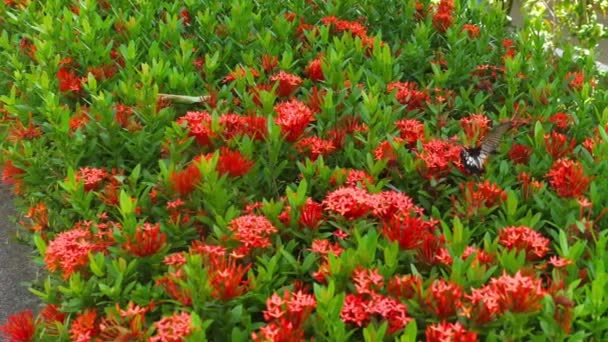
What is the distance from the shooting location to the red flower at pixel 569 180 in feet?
7.61

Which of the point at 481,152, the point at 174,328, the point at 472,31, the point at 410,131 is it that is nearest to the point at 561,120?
the point at 481,152

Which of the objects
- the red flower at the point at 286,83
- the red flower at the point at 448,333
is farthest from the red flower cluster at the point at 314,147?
the red flower at the point at 448,333

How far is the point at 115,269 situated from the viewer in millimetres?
1997

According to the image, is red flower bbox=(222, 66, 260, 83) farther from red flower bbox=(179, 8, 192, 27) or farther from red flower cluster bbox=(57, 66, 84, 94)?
red flower bbox=(179, 8, 192, 27)

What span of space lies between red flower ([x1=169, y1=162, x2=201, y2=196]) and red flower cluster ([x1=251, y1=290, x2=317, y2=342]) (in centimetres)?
55

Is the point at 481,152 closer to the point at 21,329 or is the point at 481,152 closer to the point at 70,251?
the point at 70,251

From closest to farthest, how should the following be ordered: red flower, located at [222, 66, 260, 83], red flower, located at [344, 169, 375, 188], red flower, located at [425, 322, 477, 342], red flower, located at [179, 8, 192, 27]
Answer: red flower, located at [425, 322, 477, 342] < red flower, located at [344, 169, 375, 188] < red flower, located at [222, 66, 260, 83] < red flower, located at [179, 8, 192, 27]

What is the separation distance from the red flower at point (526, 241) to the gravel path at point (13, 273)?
2.25 meters

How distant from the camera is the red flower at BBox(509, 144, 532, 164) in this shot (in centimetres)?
264

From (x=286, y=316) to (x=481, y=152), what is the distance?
1055 millimetres

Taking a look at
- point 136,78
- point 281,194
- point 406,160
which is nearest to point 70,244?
point 281,194

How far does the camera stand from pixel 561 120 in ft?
9.37

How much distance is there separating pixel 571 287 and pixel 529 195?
58cm

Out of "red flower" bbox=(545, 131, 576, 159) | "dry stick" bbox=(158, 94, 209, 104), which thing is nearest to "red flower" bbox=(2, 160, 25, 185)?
"dry stick" bbox=(158, 94, 209, 104)
